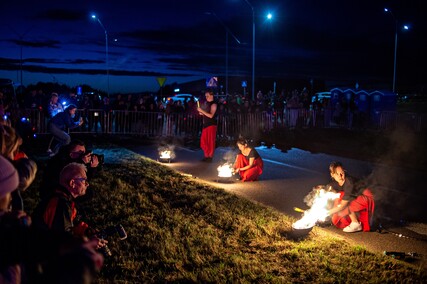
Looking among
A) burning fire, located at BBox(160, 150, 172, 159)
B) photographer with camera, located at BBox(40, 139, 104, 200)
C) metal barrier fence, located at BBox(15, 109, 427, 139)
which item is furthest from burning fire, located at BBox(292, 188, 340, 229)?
metal barrier fence, located at BBox(15, 109, 427, 139)

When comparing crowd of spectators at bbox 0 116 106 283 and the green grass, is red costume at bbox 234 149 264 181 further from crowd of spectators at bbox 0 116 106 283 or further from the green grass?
crowd of spectators at bbox 0 116 106 283

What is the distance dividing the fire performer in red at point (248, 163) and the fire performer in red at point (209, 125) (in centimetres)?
252

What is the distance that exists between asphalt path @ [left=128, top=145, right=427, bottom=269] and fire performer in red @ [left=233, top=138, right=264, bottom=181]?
0.77ft

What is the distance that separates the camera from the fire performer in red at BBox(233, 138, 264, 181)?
11.0 metres

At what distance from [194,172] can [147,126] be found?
32.9 feet

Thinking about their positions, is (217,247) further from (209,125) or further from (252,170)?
(209,125)

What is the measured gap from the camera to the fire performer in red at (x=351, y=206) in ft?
23.2

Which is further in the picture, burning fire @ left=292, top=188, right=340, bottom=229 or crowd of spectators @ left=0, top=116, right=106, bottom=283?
burning fire @ left=292, top=188, right=340, bottom=229

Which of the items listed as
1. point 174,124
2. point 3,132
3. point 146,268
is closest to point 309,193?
point 146,268

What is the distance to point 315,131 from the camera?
23.8 m

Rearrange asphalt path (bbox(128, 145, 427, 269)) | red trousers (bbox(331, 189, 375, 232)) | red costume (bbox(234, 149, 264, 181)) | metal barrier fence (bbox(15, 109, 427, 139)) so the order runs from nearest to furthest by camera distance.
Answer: asphalt path (bbox(128, 145, 427, 269)) < red trousers (bbox(331, 189, 375, 232)) < red costume (bbox(234, 149, 264, 181)) < metal barrier fence (bbox(15, 109, 427, 139))

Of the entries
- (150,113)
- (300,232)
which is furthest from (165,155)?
(300,232)

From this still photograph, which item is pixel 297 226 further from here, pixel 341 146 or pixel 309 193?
pixel 341 146

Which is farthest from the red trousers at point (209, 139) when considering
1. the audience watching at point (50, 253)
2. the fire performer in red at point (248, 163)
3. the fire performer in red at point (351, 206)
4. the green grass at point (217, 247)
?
the audience watching at point (50, 253)
